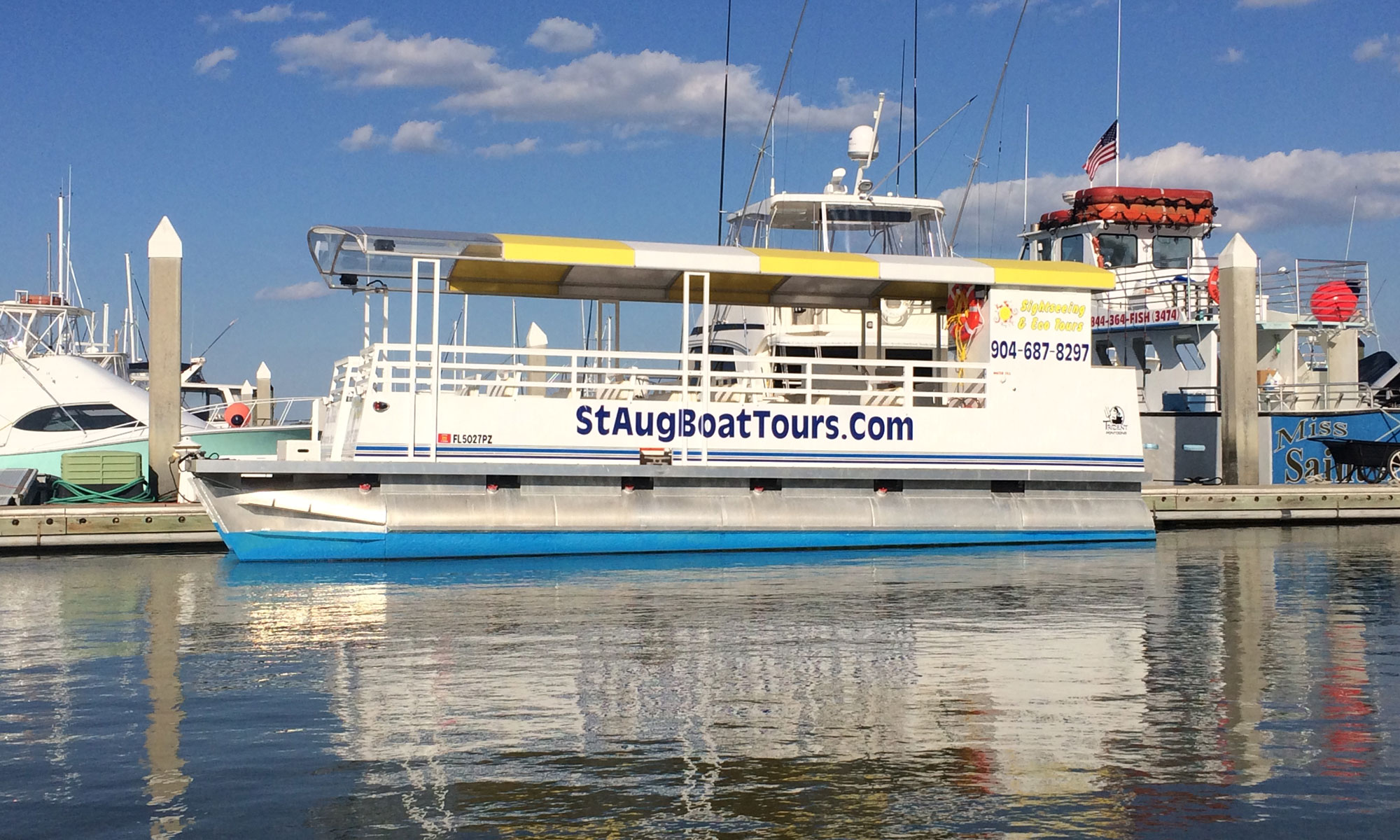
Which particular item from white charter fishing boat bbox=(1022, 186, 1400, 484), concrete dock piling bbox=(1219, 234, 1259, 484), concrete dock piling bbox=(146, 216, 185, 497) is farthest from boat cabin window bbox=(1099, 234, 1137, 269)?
concrete dock piling bbox=(146, 216, 185, 497)

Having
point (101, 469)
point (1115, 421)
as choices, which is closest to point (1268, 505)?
point (1115, 421)

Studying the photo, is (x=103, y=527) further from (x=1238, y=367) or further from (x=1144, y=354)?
(x=1144, y=354)

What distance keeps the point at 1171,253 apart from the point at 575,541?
21.1 meters

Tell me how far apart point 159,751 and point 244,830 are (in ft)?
4.30

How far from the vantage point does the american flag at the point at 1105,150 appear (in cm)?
2992

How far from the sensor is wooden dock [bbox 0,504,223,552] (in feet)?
49.5

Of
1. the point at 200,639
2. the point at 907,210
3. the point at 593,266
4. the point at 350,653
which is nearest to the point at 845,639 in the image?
the point at 350,653

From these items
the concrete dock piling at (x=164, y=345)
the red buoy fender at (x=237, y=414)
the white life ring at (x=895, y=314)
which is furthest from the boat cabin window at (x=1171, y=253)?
the concrete dock piling at (x=164, y=345)

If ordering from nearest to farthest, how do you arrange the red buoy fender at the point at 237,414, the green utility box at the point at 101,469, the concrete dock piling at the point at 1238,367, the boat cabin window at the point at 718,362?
1. the green utility box at the point at 101,469
2. the concrete dock piling at the point at 1238,367
3. the boat cabin window at the point at 718,362
4. the red buoy fender at the point at 237,414

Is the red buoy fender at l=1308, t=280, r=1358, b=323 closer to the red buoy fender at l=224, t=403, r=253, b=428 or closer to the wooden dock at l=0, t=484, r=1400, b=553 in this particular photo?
the wooden dock at l=0, t=484, r=1400, b=553

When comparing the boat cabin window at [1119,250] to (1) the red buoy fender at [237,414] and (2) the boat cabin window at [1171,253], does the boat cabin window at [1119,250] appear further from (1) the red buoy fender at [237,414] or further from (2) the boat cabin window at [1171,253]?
(1) the red buoy fender at [237,414]

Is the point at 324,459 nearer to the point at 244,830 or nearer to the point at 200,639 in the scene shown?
the point at 200,639

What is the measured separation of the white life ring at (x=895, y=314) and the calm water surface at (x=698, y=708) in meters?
8.50

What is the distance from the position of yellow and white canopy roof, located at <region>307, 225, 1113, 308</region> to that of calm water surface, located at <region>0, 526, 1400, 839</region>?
3.81 metres
